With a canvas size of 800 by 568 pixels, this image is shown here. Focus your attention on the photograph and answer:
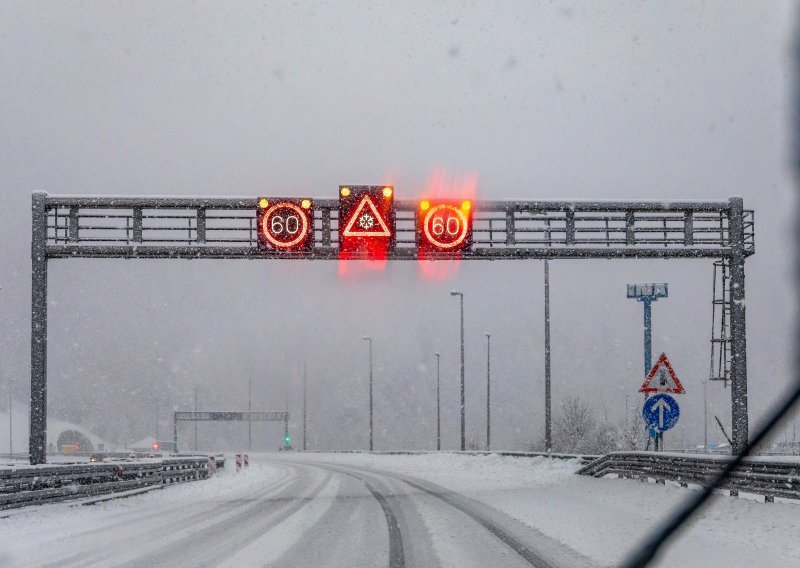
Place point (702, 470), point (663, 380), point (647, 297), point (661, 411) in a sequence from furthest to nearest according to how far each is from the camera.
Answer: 1. point (647, 297)
2. point (663, 380)
3. point (661, 411)
4. point (702, 470)

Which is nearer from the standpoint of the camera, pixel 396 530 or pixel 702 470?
pixel 396 530

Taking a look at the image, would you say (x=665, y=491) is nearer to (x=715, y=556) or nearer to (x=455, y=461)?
(x=715, y=556)

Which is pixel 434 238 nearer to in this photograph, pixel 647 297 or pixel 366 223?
pixel 366 223

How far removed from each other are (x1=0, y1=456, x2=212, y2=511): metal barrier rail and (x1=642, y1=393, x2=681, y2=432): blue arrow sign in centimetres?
1155

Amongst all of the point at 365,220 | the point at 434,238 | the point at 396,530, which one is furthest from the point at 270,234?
the point at 396,530

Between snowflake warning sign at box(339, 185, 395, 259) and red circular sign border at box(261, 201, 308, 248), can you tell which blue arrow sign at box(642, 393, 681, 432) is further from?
red circular sign border at box(261, 201, 308, 248)

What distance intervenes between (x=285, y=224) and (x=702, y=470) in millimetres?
10907

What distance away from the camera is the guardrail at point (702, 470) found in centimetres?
1362

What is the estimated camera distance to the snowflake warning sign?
75.1 feet

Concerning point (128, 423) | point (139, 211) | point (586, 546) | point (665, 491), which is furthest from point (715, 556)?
point (128, 423)

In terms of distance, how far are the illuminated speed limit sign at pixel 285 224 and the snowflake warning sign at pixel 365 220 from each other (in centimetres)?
82

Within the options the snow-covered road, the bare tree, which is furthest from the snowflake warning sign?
the bare tree

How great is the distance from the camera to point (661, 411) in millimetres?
18734

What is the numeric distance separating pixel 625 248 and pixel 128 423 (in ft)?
466
